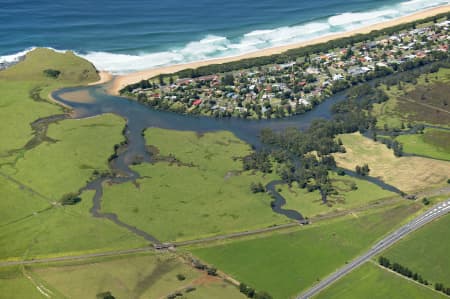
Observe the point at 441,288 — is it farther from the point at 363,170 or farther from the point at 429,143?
the point at 429,143

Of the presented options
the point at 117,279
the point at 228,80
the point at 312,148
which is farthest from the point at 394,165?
the point at 117,279

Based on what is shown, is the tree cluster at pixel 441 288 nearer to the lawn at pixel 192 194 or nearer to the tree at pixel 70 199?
the lawn at pixel 192 194

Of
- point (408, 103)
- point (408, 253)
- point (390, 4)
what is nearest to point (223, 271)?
point (408, 253)

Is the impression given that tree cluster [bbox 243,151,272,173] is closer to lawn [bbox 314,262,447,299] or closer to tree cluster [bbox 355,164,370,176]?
tree cluster [bbox 355,164,370,176]

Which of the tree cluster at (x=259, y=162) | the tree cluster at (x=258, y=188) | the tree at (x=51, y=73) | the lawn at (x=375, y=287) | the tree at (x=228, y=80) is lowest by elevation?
the lawn at (x=375, y=287)

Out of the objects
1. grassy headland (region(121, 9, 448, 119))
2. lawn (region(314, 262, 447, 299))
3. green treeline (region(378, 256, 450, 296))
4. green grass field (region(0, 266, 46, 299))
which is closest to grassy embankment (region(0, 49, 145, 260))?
green grass field (region(0, 266, 46, 299))

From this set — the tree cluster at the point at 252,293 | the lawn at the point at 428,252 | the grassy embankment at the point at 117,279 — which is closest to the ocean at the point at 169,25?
the grassy embankment at the point at 117,279
